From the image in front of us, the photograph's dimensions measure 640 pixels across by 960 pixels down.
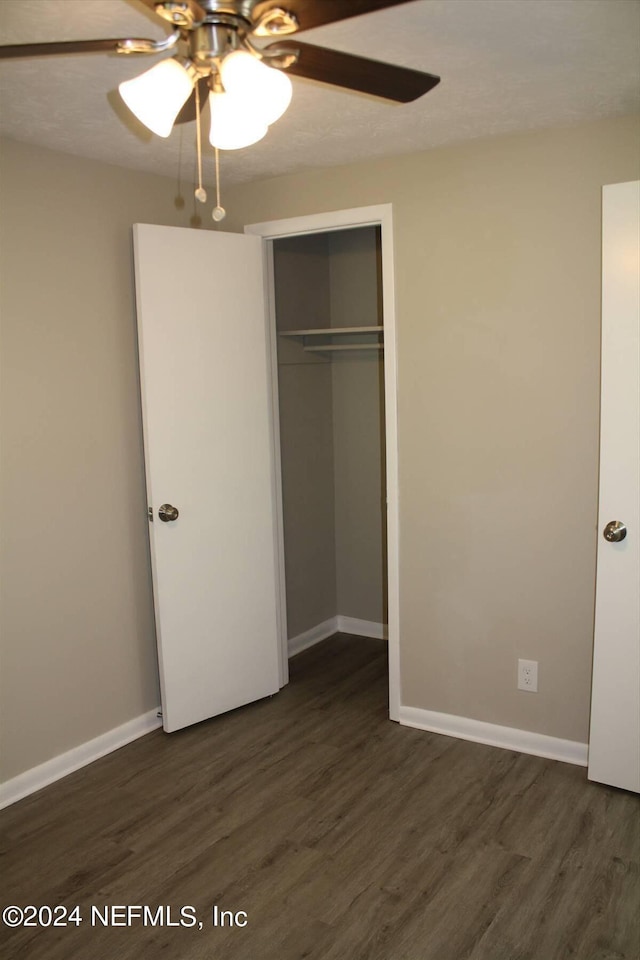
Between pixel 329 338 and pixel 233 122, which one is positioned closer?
pixel 233 122

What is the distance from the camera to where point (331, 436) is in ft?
15.1

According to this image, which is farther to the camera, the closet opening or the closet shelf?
the closet opening

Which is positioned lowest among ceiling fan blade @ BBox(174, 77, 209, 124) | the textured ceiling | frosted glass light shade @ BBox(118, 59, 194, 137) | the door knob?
the door knob

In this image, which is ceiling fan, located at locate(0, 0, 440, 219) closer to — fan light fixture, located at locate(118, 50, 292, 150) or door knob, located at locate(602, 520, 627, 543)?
fan light fixture, located at locate(118, 50, 292, 150)

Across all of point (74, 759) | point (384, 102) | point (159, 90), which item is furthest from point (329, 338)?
point (159, 90)

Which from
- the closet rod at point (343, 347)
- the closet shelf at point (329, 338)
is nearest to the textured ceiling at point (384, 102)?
the closet shelf at point (329, 338)

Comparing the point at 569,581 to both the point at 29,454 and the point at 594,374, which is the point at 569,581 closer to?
the point at 594,374

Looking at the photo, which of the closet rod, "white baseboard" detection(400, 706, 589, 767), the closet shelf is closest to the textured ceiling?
the closet shelf

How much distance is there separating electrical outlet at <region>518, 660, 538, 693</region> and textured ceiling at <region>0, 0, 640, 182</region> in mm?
2032

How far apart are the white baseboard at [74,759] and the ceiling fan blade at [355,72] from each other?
2.60 meters

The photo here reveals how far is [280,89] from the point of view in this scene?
1536mm

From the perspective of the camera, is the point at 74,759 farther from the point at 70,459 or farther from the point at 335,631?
the point at 335,631

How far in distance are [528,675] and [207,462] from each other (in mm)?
1604

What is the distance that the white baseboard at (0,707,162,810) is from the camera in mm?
2932
